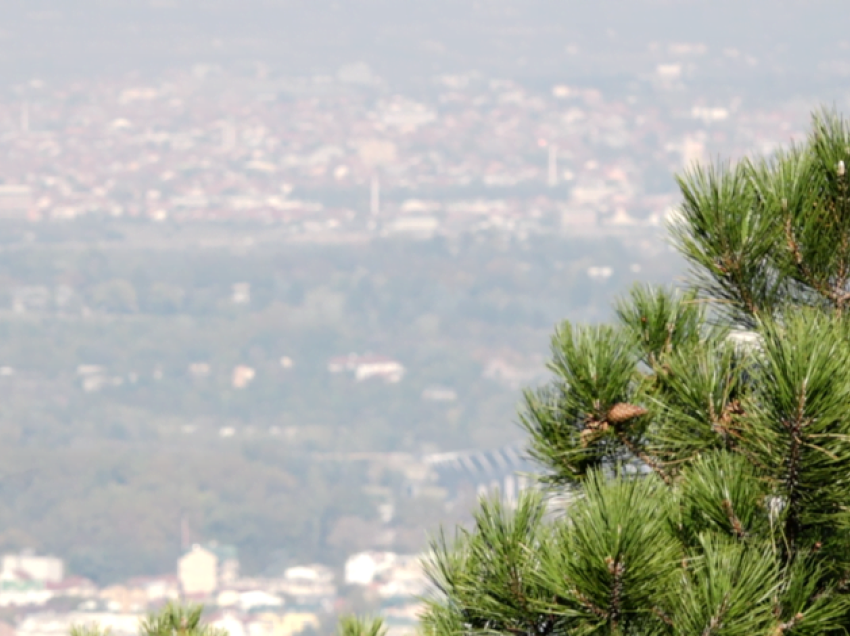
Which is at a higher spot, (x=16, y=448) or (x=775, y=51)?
(x=775, y=51)

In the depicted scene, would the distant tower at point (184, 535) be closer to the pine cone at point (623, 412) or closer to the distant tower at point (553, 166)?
the distant tower at point (553, 166)

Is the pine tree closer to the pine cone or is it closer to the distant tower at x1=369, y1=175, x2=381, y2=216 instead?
the pine cone

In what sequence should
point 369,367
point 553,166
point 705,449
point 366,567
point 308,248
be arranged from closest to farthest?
point 705,449 → point 366,567 → point 369,367 → point 308,248 → point 553,166

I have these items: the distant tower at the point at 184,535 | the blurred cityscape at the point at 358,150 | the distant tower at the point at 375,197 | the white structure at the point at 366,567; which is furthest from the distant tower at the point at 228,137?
the white structure at the point at 366,567

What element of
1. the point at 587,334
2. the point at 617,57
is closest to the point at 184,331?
the point at 617,57

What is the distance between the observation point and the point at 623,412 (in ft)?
4.88

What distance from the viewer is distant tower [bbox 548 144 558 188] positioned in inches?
2886

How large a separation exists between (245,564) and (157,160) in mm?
38636

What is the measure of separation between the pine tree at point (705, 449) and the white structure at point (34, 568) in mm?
32798

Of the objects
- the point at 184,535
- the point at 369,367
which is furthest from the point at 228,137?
the point at 184,535

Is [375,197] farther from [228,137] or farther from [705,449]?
[705,449]

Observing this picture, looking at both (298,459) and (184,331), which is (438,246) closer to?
(184,331)

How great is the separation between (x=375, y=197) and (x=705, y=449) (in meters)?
71.0

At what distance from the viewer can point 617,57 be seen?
3529 inches
